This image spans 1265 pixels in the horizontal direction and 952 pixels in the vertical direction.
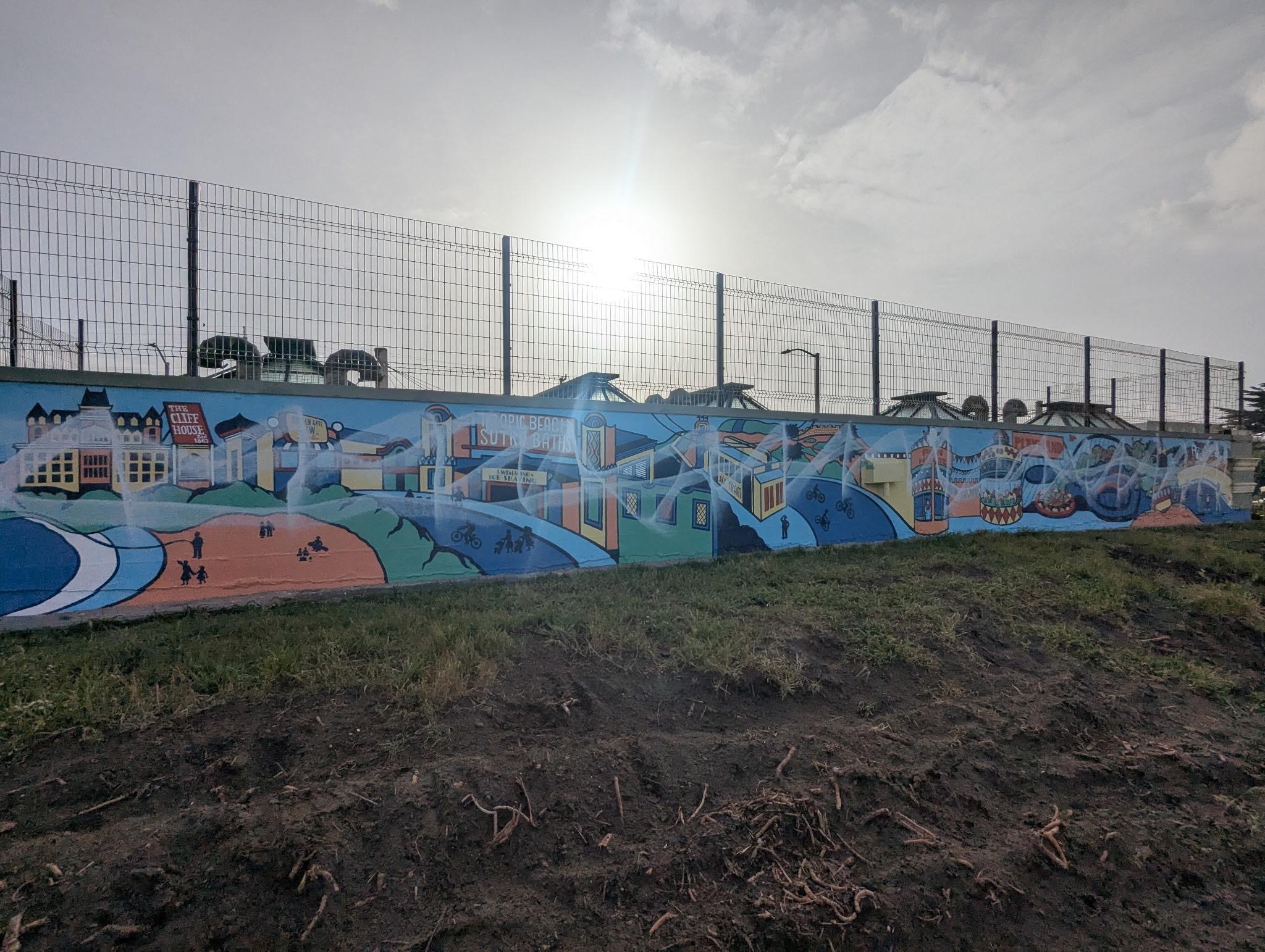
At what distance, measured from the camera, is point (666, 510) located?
800 centimetres

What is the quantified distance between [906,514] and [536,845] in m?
8.92

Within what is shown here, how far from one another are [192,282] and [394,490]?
8.78 feet

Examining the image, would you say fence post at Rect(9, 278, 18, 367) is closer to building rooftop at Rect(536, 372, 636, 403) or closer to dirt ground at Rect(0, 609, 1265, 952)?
dirt ground at Rect(0, 609, 1265, 952)

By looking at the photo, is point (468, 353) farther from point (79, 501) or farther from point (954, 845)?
point (954, 845)

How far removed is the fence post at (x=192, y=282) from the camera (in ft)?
19.2

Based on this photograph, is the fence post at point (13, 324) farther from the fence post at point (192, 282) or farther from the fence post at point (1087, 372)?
the fence post at point (1087, 372)

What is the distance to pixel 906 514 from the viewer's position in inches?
389

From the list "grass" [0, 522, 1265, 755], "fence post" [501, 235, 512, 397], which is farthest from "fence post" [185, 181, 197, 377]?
"fence post" [501, 235, 512, 397]

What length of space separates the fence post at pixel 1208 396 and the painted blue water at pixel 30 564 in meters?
20.0

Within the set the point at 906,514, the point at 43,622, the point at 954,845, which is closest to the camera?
the point at 954,845

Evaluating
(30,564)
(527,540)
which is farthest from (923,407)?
(30,564)

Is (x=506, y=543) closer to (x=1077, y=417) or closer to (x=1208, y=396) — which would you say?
(x=1077, y=417)

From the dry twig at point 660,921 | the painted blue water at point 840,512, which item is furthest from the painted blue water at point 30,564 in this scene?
the painted blue water at point 840,512

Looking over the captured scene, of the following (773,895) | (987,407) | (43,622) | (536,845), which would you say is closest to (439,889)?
(536,845)
